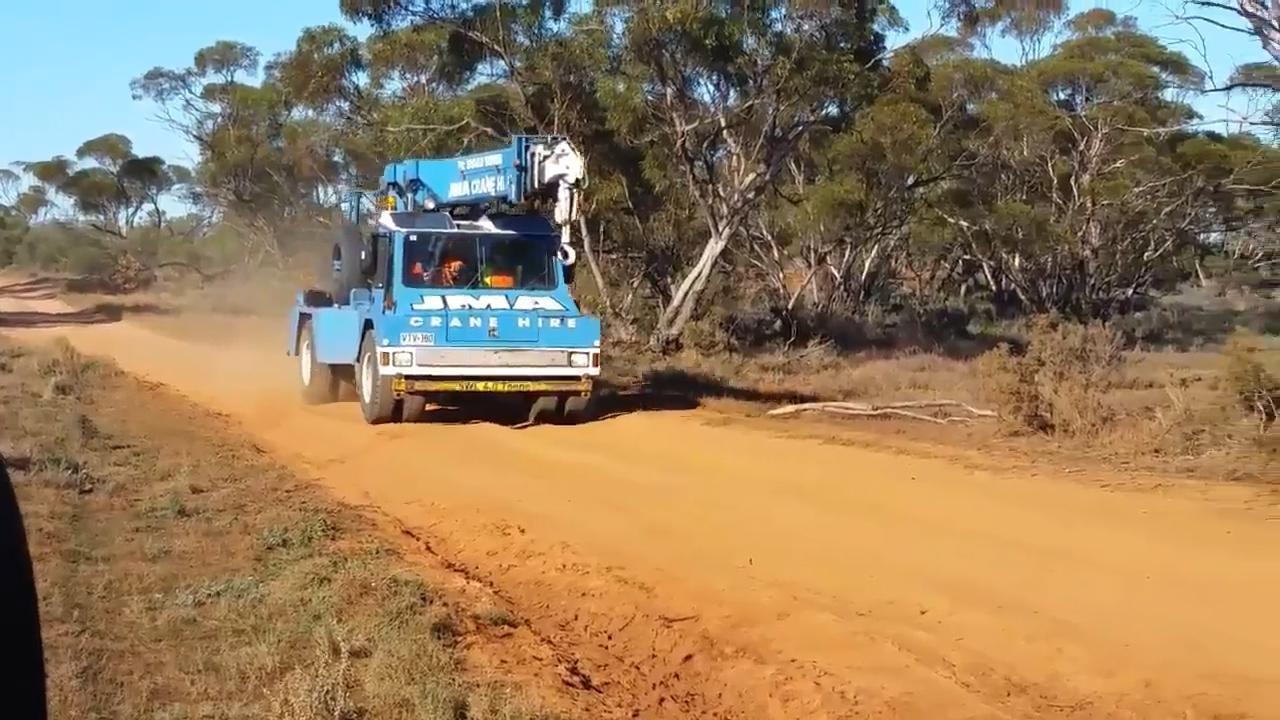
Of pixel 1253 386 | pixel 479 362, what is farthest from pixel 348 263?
pixel 1253 386

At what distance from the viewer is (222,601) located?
24.9 feet

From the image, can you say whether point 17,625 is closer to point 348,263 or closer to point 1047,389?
point 1047,389

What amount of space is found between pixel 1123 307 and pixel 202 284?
36.2 meters

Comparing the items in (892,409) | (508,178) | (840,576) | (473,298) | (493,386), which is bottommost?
(840,576)

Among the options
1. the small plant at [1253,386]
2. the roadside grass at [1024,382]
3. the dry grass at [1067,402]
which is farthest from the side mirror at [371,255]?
the small plant at [1253,386]

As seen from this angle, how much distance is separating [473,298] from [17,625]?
42.6 feet

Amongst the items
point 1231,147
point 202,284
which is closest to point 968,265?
point 1231,147

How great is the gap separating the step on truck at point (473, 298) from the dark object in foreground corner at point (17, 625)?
1225 cm

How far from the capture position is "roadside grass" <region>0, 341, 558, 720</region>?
5.92 metres

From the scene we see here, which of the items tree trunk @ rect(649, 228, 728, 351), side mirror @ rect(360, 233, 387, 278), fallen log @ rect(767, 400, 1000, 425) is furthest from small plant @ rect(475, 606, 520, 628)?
tree trunk @ rect(649, 228, 728, 351)

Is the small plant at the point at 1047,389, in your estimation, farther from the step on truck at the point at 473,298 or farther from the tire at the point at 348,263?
the tire at the point at 348,263

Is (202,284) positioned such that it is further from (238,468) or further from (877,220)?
(238,468)

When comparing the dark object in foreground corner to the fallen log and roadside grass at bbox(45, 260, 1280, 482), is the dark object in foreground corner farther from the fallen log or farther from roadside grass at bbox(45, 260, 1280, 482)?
the fallen log

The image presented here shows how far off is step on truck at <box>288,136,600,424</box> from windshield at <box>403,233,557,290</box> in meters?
0.01
